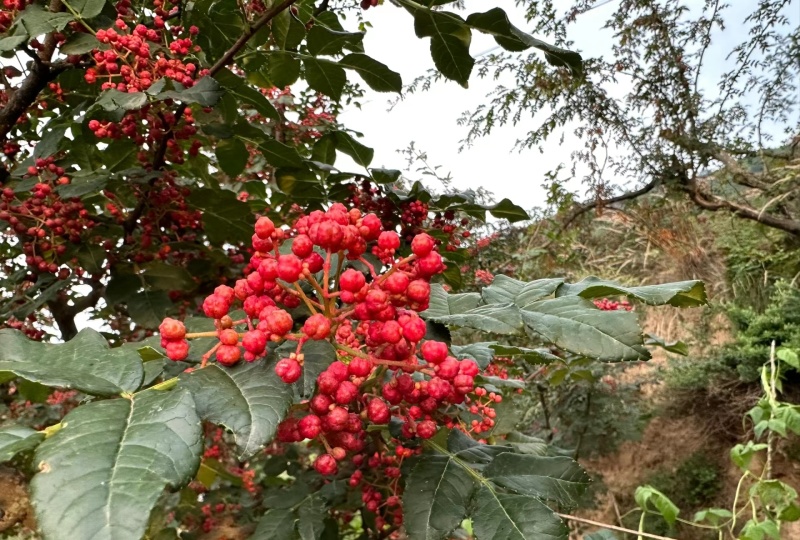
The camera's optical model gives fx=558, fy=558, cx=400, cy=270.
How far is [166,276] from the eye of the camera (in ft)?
4.14


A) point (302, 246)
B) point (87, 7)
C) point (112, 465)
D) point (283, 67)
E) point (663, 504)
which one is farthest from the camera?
point (663, 504)

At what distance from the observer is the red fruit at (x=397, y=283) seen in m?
0.64

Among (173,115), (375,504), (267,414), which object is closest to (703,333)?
(375,504)

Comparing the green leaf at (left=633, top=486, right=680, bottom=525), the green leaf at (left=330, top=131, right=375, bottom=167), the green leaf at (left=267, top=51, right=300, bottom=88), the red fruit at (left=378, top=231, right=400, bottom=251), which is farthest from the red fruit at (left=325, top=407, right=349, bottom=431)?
the green leaf at (left=633, top=486, right=680, bottom=525)

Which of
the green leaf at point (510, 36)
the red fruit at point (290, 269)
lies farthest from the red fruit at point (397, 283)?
the green leaf at point (510, 36)

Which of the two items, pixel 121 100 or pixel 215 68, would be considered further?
pixel 215 68

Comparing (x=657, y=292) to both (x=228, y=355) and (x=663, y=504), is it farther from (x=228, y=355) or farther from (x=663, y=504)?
(x=663, y=504)

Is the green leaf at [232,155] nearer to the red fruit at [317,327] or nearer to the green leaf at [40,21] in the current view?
the green leaf at [40,21]

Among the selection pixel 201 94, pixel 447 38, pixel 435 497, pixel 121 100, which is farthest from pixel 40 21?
pixel 435 497

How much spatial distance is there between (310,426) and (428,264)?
0.24m

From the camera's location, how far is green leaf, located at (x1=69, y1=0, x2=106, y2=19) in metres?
1.05

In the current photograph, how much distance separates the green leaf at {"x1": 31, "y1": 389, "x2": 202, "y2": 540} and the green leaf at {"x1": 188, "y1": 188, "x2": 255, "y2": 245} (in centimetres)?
84

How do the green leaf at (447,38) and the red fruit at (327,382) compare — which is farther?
the green leaf at (447,38)

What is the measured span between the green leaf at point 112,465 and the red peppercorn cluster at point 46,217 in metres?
0.94
